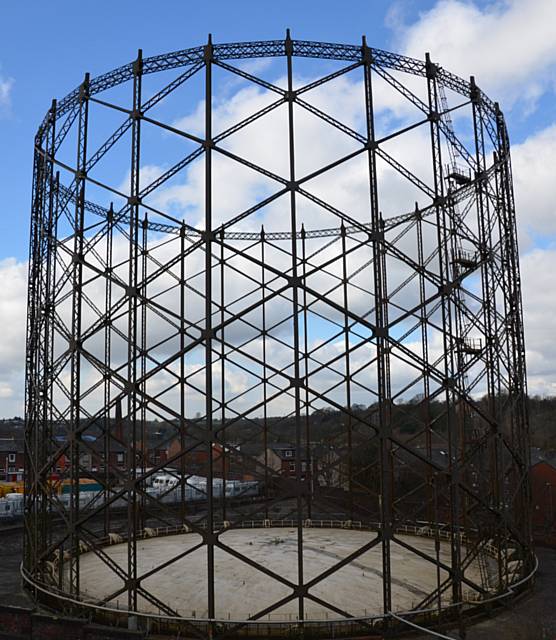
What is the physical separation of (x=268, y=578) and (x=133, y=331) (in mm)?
6731

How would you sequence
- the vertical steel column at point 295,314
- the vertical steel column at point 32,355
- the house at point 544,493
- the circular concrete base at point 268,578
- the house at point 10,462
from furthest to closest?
the house at point 10,462 < the house at point 544,493 < the vertical steel column at point 32,355 < the circular concrete base at point 268,578 < the vertical steel column at point 295,314

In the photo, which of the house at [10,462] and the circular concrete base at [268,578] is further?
the house at [10,462]

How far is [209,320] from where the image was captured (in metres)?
13.5

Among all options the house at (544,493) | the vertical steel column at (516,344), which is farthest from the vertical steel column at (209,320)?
the house at (544,493)

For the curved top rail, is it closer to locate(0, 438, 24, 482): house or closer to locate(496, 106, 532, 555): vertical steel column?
locate(496, 106, 532, 555): vertical steel column

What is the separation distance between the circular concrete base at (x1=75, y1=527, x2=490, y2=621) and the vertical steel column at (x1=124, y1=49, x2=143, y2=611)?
43.4 inches

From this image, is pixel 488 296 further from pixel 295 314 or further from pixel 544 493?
pixel 544 493

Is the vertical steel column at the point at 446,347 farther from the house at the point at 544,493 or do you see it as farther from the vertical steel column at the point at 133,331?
the house at the point at 544,493

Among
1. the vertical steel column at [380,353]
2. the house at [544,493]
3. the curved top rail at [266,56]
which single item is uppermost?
the curved top rail at [266,56]

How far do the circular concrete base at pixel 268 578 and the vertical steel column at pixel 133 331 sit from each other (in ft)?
3.62

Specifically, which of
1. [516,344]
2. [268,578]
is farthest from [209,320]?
[516,344]

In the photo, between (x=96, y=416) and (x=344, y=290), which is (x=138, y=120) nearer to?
(x=96, y=416)

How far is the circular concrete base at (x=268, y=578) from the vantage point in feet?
43.5

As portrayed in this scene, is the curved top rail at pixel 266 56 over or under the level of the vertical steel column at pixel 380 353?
over
